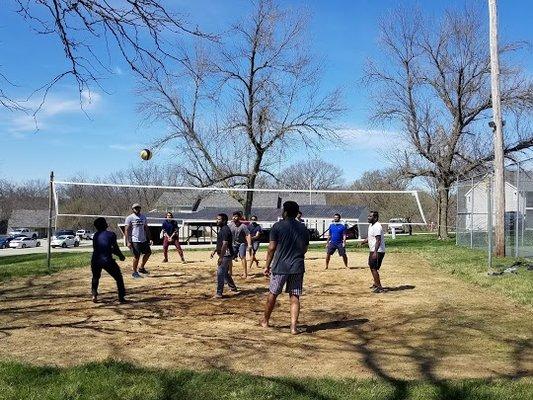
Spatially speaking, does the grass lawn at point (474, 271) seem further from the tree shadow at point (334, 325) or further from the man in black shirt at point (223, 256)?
the man in black shirt at point (223, 256)

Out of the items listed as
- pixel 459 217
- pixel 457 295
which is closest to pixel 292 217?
pixel 457 295

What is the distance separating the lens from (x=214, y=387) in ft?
16.8

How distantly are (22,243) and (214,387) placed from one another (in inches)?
2192

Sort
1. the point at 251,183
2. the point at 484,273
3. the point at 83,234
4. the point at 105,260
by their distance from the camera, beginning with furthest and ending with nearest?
the point at 83,234
the point at 251,183
the point at 484,273
the point at 105,260

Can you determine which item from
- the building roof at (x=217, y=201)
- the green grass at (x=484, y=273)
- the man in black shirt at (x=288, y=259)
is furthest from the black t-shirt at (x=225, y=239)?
the building roof at (x=217, y=201)

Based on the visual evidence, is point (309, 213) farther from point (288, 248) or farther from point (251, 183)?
point (288, 248)

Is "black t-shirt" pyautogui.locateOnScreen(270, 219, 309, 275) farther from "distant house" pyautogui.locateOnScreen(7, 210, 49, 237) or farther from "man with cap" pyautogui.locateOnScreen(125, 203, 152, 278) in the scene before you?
"distant house" pyautogui.locateOnScreen(7, 210, 49, 237)

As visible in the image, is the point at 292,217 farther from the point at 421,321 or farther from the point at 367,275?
the point at 367,275

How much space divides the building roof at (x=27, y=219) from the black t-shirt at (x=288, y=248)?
289 feet

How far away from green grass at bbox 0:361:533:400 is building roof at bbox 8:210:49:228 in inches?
3528

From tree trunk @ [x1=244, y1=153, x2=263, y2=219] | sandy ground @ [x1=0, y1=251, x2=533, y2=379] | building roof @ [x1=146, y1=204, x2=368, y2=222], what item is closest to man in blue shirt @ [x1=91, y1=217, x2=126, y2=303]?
sandy ground @ [x1=0, y1=251, x2=533, y2=379]

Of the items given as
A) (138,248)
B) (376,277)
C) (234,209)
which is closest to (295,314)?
(376,277)

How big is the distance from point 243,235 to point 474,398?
8858 mm

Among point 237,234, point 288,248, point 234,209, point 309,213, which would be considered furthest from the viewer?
point 234,209
